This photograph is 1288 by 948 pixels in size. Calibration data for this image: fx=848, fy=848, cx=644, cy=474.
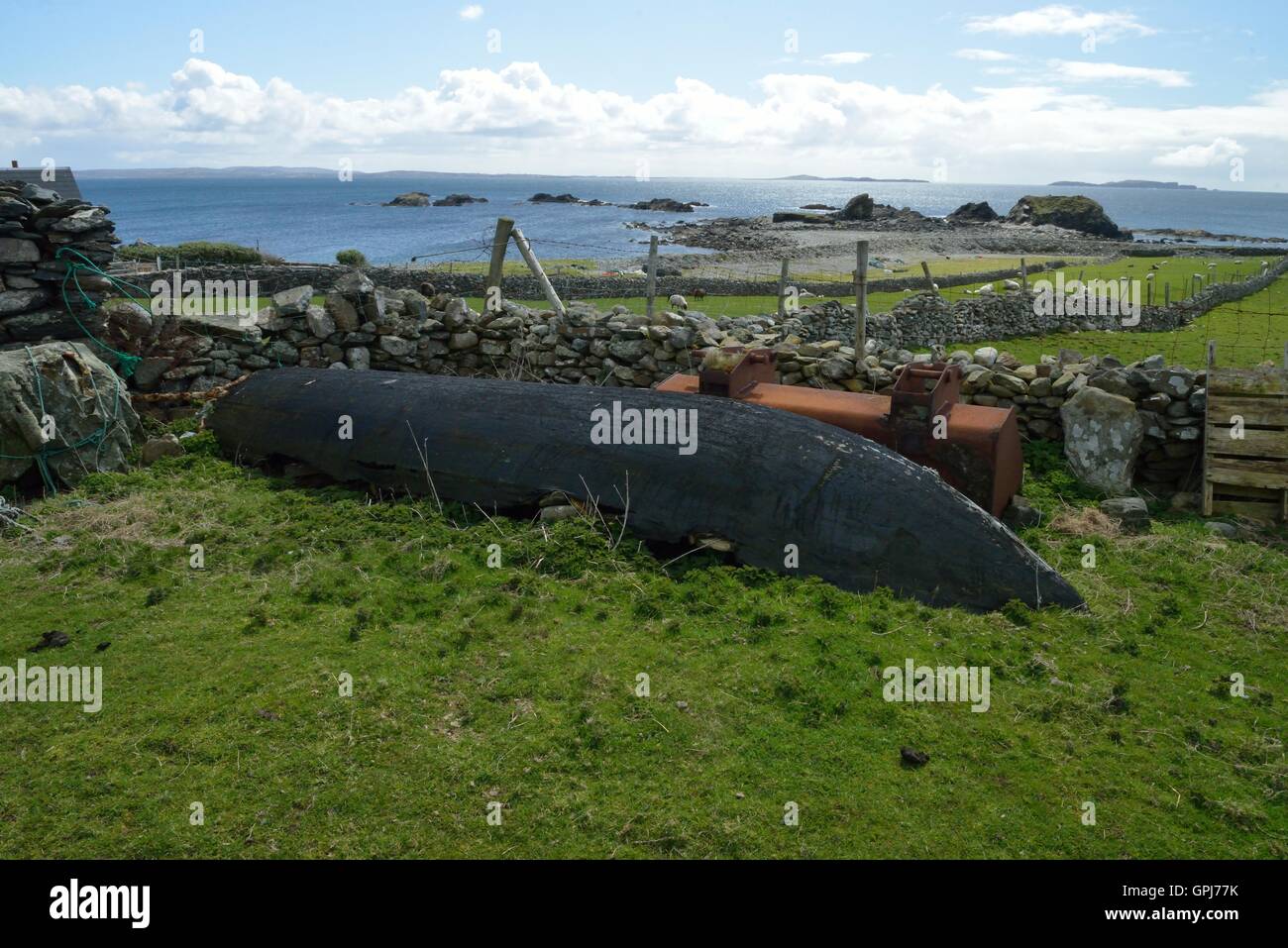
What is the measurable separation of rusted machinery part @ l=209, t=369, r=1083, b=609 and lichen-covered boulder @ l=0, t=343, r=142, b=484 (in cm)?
152

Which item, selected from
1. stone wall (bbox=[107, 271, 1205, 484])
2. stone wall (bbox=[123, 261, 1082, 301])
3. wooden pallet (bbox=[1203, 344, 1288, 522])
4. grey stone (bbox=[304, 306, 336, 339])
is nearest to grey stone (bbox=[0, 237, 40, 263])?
stone wall (bbox=[107, 271, 1205, 484])

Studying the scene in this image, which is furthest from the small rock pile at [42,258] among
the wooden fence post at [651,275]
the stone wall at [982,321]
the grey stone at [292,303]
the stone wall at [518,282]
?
the stone wall at [518,282]

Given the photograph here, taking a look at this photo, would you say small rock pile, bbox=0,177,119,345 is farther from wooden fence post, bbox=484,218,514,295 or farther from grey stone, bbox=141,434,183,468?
wooden fence post, bbox=484,218,514,295

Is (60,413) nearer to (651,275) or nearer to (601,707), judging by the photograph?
(601,707)

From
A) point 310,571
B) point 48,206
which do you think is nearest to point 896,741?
point 310,571

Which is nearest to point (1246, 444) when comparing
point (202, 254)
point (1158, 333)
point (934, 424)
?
point (934, 424)

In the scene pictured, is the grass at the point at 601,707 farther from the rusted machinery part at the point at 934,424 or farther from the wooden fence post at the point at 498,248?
the wooden fence post at the point at 498,248

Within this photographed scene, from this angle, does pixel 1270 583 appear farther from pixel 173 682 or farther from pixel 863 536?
pixel 173 682

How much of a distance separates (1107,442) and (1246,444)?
131 centimetres

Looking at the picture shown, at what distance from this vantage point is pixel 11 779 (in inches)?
185

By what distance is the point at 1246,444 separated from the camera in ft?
29.1

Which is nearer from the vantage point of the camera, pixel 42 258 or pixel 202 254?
pixel 42 258

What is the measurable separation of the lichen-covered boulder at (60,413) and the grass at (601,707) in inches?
61.4

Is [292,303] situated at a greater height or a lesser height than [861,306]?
lesser
